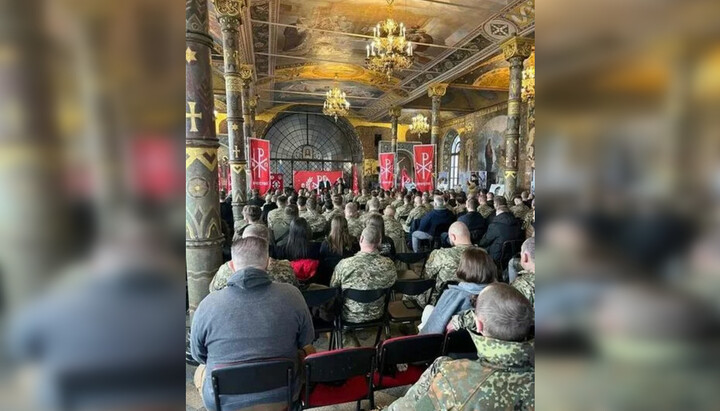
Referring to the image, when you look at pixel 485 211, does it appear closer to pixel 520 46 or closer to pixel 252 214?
pixel 520 46

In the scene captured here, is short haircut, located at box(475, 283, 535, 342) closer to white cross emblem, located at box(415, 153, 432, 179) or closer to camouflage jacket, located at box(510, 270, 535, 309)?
camouflage jacket, located at box(510, 270, 535, 309)

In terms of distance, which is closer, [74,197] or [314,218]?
[74,197]

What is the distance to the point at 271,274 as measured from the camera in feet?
10.1

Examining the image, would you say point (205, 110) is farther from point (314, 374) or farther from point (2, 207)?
point (2, 207)

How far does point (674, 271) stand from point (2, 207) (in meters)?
0.60

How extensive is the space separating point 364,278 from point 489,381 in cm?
200

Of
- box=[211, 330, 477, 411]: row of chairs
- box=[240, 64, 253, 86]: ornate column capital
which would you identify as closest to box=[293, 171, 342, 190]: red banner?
box=[240, 64, 253, 86]: ornate column capital

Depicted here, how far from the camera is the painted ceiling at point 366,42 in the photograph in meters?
9.19

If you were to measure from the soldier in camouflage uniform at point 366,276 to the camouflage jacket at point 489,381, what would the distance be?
1.85 m

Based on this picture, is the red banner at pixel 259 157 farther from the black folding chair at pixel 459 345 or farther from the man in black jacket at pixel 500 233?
the black folding chair at pixel 459 345

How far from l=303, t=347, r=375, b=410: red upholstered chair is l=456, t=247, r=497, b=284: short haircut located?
32.1 inches

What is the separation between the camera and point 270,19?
9703 millimetres

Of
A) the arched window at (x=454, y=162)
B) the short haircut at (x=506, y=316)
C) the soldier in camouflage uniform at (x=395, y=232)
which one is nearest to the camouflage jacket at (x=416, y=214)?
the soldier in camouflage uniform at (x=395, y=232)

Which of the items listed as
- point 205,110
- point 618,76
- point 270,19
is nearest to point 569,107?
point 618,76
